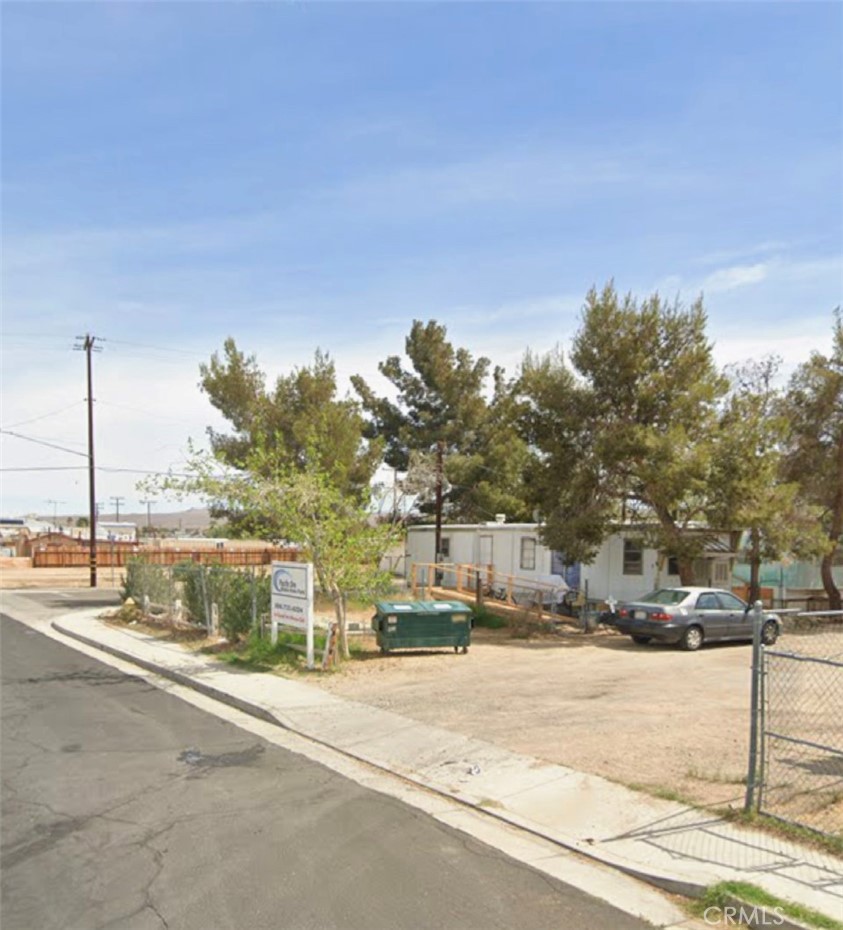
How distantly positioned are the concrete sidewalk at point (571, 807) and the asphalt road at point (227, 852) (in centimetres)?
64

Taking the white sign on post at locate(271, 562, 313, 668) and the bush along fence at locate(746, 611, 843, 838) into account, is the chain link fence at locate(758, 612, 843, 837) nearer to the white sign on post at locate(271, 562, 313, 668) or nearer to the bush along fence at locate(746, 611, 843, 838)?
the bush along fence at locate(746, 611, 843, 838)

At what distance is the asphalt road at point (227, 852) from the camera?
5188mm

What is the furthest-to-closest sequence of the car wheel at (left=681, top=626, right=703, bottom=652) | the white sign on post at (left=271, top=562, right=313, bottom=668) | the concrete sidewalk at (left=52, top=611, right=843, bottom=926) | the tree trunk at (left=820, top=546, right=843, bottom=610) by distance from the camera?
the tree trunk at (left=820, top=546, right=843, bottom=610) → the car wheel at (left=681, top=626, right=703, bottom=652) → the white sign on post at (left=271, top=562, right=313, bottom=668) → the concrete sidewalk at (left=52, top=611, right=843, bottom=926)

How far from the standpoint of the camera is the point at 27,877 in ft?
18.9

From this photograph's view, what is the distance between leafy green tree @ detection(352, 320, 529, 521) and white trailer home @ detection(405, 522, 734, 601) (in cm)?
1227

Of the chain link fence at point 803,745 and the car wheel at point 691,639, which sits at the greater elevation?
the chain link fence at point 803,745

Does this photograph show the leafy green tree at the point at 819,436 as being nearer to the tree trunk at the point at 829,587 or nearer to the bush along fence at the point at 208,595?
the tree trunk at the point at 829,587

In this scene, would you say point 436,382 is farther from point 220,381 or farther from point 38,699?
point 38,699

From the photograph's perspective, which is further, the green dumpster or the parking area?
the green dumpster

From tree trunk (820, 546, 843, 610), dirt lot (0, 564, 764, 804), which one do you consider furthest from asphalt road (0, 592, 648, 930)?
tree trunk (820, 546, 843, 610)

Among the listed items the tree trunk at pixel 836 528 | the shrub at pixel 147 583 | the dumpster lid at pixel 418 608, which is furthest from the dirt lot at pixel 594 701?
the tree trunk at pixel 836 528

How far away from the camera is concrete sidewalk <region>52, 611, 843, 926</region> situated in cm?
570

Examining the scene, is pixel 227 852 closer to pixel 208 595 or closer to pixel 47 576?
pixel 208 595

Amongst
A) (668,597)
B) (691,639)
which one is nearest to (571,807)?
(691,639)
